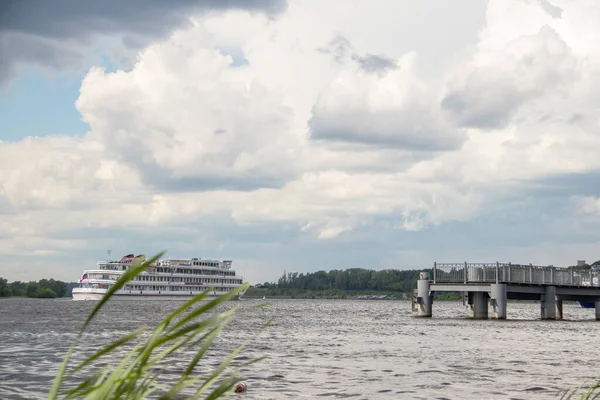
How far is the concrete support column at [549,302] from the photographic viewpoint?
61.6m

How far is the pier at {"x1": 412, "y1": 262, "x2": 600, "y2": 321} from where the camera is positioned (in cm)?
5872

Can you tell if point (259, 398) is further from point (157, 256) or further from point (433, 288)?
point (433, 288)

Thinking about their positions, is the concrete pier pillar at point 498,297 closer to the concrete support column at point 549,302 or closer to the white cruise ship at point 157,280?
the concrete support column at point 549,302

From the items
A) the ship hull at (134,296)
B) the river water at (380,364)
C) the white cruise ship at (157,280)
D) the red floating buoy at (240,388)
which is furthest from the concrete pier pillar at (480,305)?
the ship hull at (134,296)

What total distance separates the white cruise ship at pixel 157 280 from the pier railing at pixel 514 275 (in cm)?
8289

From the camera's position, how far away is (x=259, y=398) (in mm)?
17703

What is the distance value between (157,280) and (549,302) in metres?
93.6

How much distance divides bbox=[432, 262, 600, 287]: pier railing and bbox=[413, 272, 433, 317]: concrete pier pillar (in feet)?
2.70

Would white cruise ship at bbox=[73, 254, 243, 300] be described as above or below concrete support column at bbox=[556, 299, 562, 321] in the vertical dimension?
above

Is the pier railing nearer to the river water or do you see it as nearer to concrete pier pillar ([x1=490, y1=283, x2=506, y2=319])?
concrete pier pillar ([x1=490, y1=283, x2=506, y2=319])

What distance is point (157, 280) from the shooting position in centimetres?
14400

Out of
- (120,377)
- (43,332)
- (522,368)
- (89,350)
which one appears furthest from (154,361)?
(43,332)

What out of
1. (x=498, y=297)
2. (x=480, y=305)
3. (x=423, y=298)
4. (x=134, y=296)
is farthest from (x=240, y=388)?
(x=134, y=296)

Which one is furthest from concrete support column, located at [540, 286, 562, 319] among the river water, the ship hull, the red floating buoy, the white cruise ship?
the ship hull
